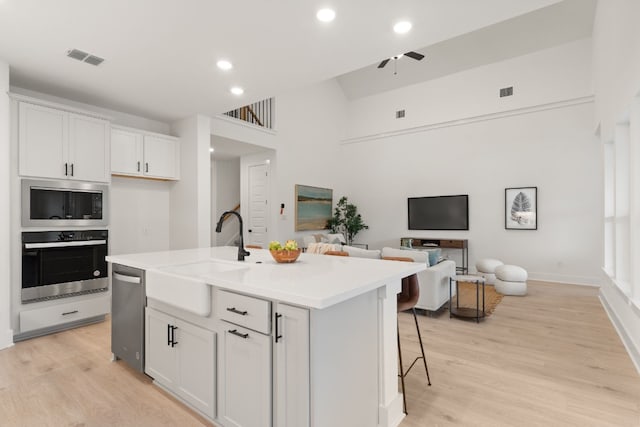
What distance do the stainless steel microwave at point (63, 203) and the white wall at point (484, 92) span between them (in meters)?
6.44

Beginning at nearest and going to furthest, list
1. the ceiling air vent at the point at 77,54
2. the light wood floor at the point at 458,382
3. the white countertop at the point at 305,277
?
1. the white countertop at the point at 305,277
2. the light wood floor at the point at 458,382
3. the ceiling air vent at the point at 77,54

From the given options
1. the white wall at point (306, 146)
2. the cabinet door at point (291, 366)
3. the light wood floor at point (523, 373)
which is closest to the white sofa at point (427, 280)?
the light wood floor at point (523, 373)

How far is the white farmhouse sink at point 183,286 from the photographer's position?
1880 mm

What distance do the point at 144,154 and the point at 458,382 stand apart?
14.7 ft

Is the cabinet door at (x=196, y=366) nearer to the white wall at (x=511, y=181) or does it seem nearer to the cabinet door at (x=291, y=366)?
the cabinet door at (x=291, y=366)

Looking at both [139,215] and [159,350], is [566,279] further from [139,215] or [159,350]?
[139,215]

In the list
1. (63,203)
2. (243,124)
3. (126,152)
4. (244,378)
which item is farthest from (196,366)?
(243,124)

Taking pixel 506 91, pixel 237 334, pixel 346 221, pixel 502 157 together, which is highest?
pixel 506 91

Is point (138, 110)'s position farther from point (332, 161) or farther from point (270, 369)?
point (332, 161)

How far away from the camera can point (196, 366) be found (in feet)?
6.61

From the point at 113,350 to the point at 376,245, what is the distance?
649 cm

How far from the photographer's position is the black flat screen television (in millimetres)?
7227

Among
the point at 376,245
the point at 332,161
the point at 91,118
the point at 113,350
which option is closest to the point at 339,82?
the point at 332,161

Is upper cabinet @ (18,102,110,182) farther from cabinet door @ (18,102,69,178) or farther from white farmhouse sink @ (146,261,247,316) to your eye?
white farmhouse sink @ (146,261,247,316)
